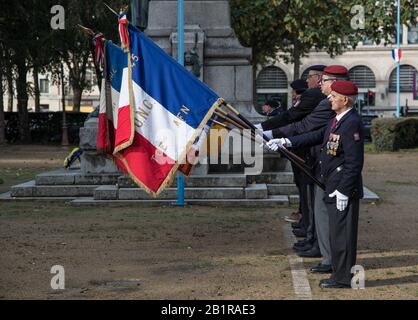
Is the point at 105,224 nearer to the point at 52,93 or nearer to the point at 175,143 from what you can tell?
the point at 175,143

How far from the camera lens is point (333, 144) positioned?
804cm

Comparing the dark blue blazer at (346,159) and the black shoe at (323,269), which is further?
the black shoe at (323,269)

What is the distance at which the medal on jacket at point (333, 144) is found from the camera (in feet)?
26.2

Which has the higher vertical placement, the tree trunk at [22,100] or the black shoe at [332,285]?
the tree trunk at [22,100]

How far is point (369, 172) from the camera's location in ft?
73.2

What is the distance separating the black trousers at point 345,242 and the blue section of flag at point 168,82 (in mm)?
2192

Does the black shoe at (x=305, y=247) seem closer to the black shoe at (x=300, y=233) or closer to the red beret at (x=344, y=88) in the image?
the black shoe at (x=300, y=233)

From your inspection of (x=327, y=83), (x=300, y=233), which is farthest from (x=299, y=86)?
(x=327, y=83)

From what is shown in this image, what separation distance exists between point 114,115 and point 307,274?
2951 mm

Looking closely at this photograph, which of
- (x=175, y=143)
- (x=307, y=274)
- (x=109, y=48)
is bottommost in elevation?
(x=307, y=274)

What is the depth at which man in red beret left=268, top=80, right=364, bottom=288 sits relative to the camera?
7836mm

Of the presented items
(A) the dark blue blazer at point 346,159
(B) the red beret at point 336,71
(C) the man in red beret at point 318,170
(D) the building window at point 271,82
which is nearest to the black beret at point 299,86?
(C) the man in red beret at point 318,170

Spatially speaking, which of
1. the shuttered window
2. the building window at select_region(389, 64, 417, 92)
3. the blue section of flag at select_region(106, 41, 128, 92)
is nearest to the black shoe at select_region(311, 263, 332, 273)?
the blue section of flag at select_region(106, 41, 128, 92)
